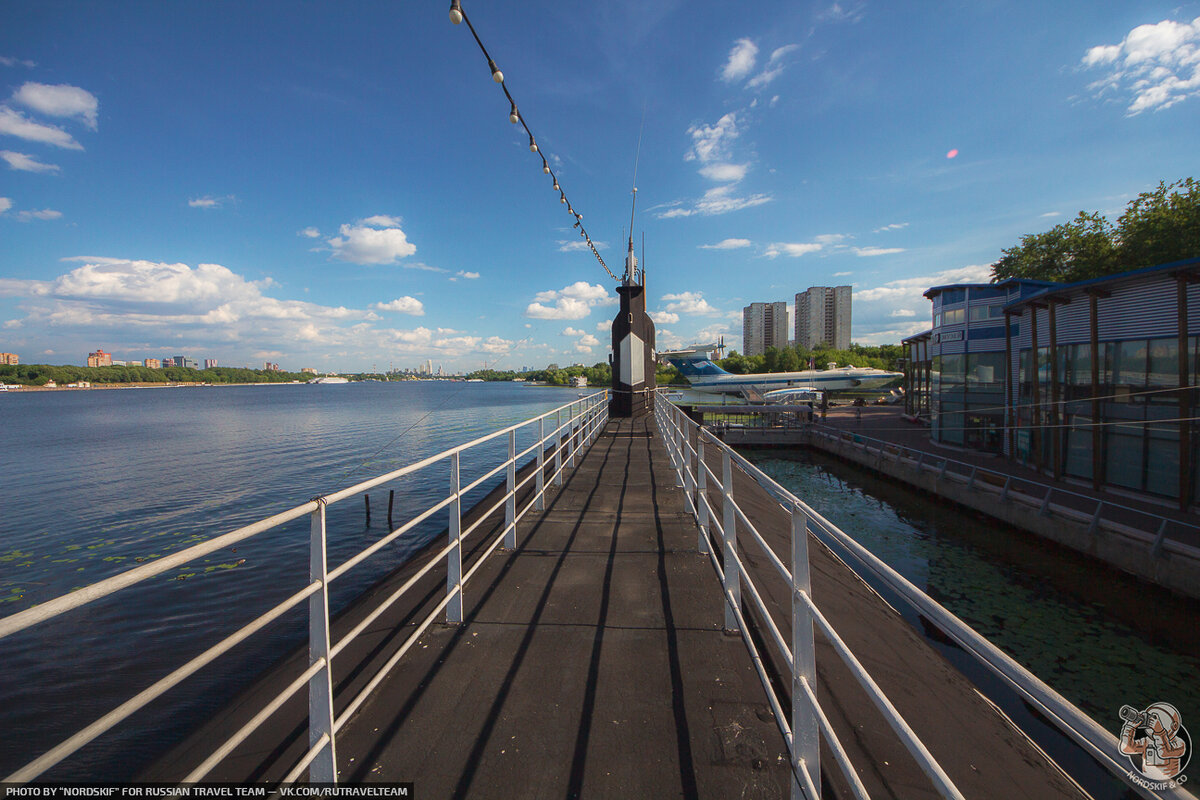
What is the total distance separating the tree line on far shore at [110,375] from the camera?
11975cm

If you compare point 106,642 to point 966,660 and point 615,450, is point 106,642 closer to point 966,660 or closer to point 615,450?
point 615,450

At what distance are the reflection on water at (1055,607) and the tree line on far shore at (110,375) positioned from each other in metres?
184

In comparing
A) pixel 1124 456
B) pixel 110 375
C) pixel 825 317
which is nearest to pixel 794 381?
pixel 1124 456

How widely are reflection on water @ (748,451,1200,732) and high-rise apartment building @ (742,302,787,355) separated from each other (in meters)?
122

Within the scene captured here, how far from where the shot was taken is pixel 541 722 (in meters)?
2.49

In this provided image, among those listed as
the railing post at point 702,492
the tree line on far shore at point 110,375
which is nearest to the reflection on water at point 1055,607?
the railing post at point 702,492

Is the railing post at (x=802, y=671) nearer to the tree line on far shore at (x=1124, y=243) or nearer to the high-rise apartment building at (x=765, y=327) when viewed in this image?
the tree line on far shore at (x=1124, y=243)

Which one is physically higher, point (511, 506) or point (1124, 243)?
point (1124, 243)

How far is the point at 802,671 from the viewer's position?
1887 mm

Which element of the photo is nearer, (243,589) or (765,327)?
(243,589)

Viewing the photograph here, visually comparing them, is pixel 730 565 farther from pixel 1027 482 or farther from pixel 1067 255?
pixel 1067 255

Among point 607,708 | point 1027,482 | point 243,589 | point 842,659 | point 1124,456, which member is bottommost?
point 243,589

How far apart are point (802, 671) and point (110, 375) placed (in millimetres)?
191191

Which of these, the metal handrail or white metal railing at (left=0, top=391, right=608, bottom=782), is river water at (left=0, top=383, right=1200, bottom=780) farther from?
white metal railing at (left=0, top=391, right=608, bottom=782)
